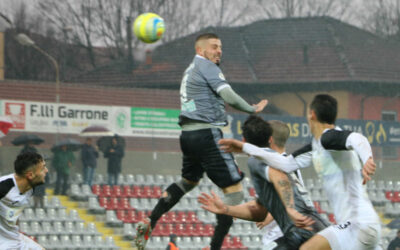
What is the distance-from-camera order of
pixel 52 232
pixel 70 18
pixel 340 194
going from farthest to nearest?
pixel 70 18 → pixel 52 232 → pixel 340 194

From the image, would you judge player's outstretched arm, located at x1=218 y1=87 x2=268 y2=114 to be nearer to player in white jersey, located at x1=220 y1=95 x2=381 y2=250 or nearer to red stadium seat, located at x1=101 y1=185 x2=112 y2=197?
player in white jersey, located at x1=220 y1=95 x2=381 y2=250

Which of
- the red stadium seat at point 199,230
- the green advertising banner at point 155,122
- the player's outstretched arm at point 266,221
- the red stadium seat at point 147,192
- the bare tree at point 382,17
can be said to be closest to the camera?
the player's outstretched arm at point 266,221

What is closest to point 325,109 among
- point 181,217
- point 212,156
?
point 212,156

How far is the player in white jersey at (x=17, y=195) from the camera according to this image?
6.48 metres

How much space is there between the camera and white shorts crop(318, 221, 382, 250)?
4.83 metres

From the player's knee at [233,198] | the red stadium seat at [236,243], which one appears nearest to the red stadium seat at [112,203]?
the red stadium seat at [236,243]

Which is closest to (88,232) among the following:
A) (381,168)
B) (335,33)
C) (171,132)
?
(171,132)

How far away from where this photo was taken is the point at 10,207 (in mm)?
6504

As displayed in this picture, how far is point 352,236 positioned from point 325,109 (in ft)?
2.84

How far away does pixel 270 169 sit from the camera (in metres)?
4.94

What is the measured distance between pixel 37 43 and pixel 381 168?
960cm

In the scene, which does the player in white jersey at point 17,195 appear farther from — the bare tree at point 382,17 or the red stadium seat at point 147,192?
the bare tree at point 382,17

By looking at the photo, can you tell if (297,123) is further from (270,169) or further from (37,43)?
(270,169)

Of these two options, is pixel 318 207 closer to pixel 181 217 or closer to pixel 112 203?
pixel 181 217
